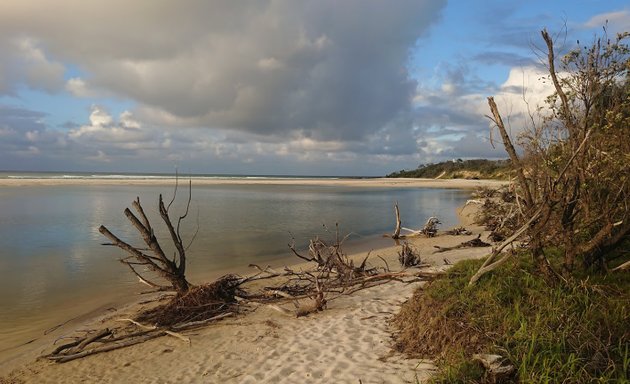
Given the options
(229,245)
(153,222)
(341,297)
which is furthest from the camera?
(153,222)

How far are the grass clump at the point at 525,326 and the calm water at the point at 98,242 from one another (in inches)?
280

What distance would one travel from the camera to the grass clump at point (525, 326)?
4141 mm

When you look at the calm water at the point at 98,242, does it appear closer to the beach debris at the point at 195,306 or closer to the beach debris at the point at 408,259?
the beach debris at the point at 195,306

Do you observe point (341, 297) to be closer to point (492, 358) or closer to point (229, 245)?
point (492, 358)

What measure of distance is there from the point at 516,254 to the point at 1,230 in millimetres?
20540

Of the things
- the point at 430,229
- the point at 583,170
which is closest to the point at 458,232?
the point at 430,229

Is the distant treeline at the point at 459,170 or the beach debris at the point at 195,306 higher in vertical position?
the distant treeline at the point at 459,170

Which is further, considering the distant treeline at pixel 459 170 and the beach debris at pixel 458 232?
the distant treeline at pixel 459 170

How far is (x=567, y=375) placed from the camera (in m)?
4.03

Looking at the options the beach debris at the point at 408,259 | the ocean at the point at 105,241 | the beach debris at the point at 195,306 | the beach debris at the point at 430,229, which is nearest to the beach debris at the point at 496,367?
the beach debris at the point at 195,306

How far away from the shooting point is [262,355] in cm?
628

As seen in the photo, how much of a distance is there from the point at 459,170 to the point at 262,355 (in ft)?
277

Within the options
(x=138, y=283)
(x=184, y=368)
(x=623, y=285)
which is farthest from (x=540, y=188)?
(x=138, y=283)

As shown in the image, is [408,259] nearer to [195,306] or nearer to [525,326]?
[195,306]
